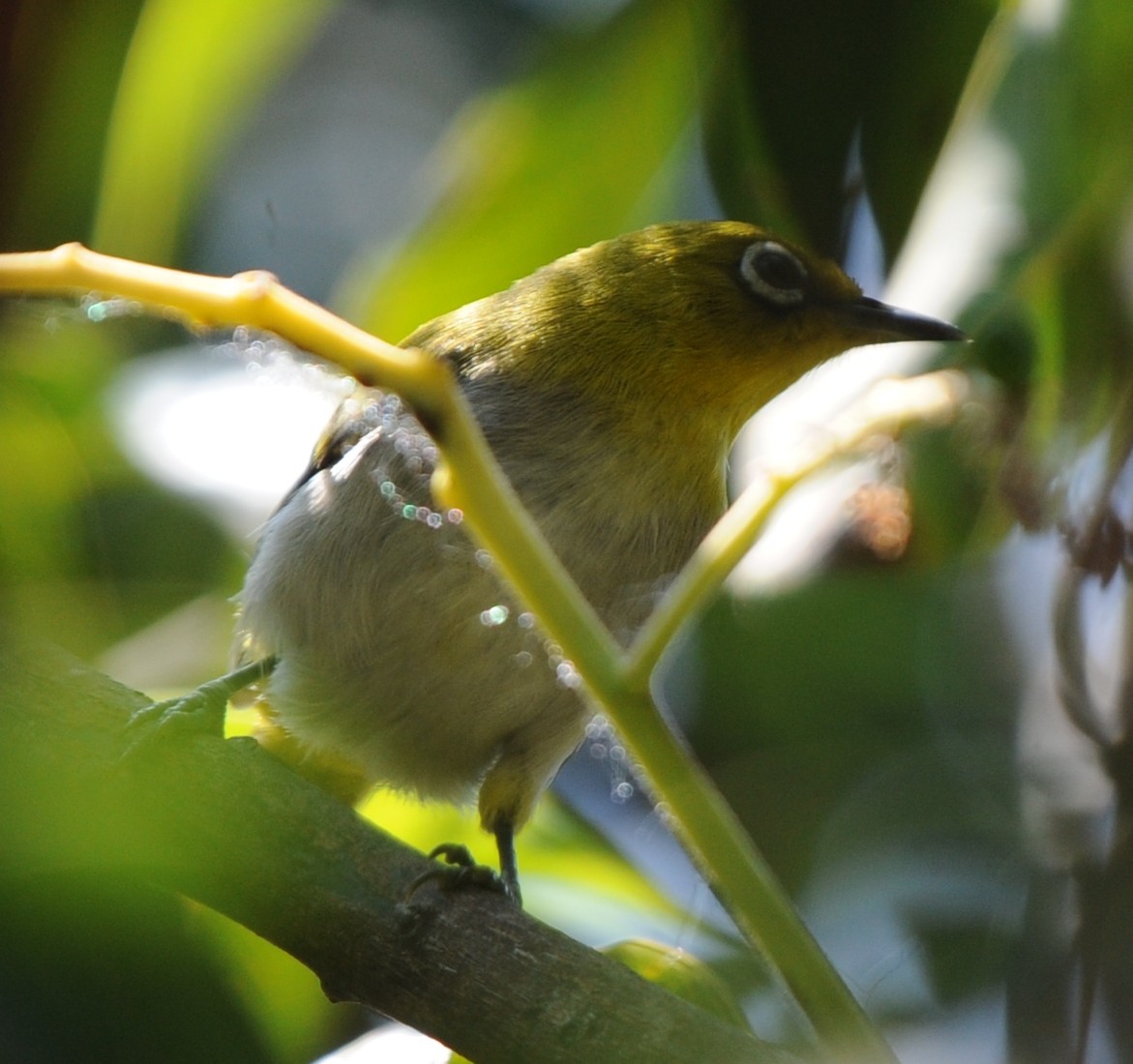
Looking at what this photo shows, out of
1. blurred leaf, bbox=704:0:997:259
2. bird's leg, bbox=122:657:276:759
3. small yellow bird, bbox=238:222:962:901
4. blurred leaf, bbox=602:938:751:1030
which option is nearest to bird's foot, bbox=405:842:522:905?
blurred leaf, bbox=602:938:751:1030

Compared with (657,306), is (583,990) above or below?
below

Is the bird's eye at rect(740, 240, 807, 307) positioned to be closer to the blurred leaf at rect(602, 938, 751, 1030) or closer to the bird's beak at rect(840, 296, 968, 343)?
the bird's beak at rect(840, 296, 968, 343)

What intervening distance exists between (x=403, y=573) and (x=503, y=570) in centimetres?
193

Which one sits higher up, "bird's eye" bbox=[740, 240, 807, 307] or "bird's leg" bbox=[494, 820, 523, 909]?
"bird's eye" bbox=[740, 240, 807, 307]

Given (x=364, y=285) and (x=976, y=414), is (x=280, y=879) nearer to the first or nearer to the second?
(x=976, y=414)

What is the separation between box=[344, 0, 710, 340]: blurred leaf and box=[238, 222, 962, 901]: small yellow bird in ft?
1.18

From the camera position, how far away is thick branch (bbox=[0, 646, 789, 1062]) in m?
1.70

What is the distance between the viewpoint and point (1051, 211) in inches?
70.0

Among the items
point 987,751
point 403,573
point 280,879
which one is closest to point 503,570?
point 280,879

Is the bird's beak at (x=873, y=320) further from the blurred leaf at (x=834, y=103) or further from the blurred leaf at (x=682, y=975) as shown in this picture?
the blurred leaf at (x=682, y=975)

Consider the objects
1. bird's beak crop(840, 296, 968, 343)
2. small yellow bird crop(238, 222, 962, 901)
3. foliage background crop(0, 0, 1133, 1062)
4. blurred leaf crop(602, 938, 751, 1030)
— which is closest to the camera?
foliage background crop(0, 0, 1133, 1062)

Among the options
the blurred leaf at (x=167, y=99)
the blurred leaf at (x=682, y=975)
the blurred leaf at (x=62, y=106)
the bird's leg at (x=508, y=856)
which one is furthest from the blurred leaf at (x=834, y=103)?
the bird's leg at (x=508, y=856)

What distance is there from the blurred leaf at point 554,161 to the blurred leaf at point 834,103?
10 cm

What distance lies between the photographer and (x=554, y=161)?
2586mm
